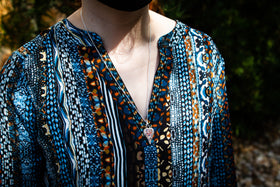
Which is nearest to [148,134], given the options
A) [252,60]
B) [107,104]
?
[107,104]

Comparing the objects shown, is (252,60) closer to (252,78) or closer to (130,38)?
(252,78)

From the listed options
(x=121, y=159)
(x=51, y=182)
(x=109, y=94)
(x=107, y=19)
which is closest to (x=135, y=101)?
(x=109, y=94)

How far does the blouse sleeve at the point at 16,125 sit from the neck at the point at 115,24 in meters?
0.29

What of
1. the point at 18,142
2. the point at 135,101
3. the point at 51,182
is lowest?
the point at 51,182

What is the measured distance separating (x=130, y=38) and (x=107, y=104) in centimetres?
30

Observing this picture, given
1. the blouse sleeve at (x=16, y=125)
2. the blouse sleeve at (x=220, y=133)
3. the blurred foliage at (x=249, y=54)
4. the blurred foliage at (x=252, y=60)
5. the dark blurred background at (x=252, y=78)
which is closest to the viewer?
the blouse sleeve at (x=16, y=125)

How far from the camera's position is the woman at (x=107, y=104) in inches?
37.5

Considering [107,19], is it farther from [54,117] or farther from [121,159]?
Result: [121,159]

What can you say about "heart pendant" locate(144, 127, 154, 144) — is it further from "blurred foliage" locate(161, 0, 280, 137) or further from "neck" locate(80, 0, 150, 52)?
"blurred foliage" locate(161, 0, 280, 137)

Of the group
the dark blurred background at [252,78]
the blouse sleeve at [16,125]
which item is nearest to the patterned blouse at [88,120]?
the blouse sleeve at [16,125]

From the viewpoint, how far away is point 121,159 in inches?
39.3

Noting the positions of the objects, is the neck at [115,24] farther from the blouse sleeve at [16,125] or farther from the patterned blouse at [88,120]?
the blouse sleeve at [16,125]

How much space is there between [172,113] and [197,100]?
0.43 ft

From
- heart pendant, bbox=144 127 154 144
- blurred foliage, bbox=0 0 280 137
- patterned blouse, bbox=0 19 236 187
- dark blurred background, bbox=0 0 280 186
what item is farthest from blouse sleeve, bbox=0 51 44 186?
dark blurred background, bbox=0 0 280 186
